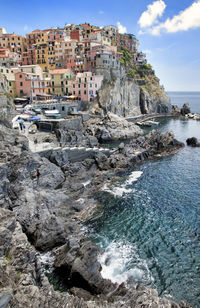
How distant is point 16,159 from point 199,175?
3277 centimetres

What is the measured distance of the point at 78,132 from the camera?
2174 inches

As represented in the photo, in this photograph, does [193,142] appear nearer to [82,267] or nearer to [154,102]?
[82,267]

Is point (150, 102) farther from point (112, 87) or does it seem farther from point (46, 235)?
point (46, 235)

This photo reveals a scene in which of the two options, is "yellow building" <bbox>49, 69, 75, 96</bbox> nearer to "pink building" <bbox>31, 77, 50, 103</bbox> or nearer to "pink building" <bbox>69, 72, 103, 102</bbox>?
"pink building" <bbox>69, 72, 103, 102</bbox>

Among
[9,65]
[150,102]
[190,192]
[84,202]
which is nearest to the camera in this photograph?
[84,202]

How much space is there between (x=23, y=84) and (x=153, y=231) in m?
58.5

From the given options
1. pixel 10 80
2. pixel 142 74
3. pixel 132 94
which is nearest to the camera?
pixel 10 80

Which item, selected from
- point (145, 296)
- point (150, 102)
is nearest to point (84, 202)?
point (145, 296)

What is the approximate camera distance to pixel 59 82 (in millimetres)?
75250

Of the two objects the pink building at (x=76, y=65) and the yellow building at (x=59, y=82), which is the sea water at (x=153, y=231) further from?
the pink building at (x=76, y=65)

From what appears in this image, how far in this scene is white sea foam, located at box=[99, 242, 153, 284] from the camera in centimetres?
1995

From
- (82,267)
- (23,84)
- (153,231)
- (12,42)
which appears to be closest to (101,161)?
(153,231)

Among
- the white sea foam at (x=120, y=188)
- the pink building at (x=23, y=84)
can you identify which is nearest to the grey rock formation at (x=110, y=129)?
the pink building at (x=23, y=84)

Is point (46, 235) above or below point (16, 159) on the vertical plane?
below
